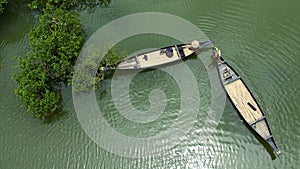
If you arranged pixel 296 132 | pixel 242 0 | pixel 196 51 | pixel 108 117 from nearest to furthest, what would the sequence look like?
1. pixel 296 132
2. pixel 108 117
3. pixel 196 51
4. pixel 242 0

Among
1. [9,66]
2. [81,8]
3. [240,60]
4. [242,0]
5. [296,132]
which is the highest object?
[81,8]

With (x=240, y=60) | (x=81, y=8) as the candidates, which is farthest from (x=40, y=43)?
(x=240, y=60)

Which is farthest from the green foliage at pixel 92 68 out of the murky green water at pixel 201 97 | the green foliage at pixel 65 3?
the green foliage at pixel 65 3

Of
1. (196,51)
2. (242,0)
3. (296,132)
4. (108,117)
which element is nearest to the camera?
(296,132)

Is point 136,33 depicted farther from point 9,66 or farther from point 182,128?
point 9,66

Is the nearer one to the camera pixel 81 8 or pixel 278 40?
pixel 278 40

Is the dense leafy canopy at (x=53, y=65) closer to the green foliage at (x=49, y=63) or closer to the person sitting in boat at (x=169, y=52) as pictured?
the green foliage at (x=49, y=63)
